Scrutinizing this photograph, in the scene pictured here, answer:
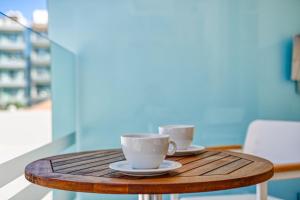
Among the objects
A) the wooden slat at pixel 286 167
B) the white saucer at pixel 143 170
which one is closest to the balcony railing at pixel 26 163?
the white saucer at pixel 143 170

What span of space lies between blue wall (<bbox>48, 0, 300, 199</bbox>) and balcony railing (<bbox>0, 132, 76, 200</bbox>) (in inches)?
14.0

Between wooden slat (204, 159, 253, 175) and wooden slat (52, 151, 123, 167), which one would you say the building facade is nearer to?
wooden slat (52, 151, 123, 167)

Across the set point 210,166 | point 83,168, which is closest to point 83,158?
point 83,168

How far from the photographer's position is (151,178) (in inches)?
40.0

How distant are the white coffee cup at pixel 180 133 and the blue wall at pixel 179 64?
54.6 inches

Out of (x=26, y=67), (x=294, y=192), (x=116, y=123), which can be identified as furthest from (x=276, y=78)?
(x=26, y=67)

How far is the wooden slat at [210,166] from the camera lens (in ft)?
3.60

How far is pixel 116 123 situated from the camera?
2.80 m

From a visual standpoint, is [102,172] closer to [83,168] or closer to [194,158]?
[83,168]

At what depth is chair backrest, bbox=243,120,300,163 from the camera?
97.3 inches

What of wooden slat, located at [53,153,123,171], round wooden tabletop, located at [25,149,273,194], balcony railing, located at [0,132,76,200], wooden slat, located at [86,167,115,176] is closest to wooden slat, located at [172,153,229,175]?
round wooden tabletop, located at [25,149,273,194]

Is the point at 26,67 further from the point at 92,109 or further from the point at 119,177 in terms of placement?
the point at 119,177

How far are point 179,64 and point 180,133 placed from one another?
1.55m

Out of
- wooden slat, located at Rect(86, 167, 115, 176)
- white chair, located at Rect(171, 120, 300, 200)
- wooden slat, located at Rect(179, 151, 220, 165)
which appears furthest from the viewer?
white chair, located at Rect(171, 120, 300, 200)
